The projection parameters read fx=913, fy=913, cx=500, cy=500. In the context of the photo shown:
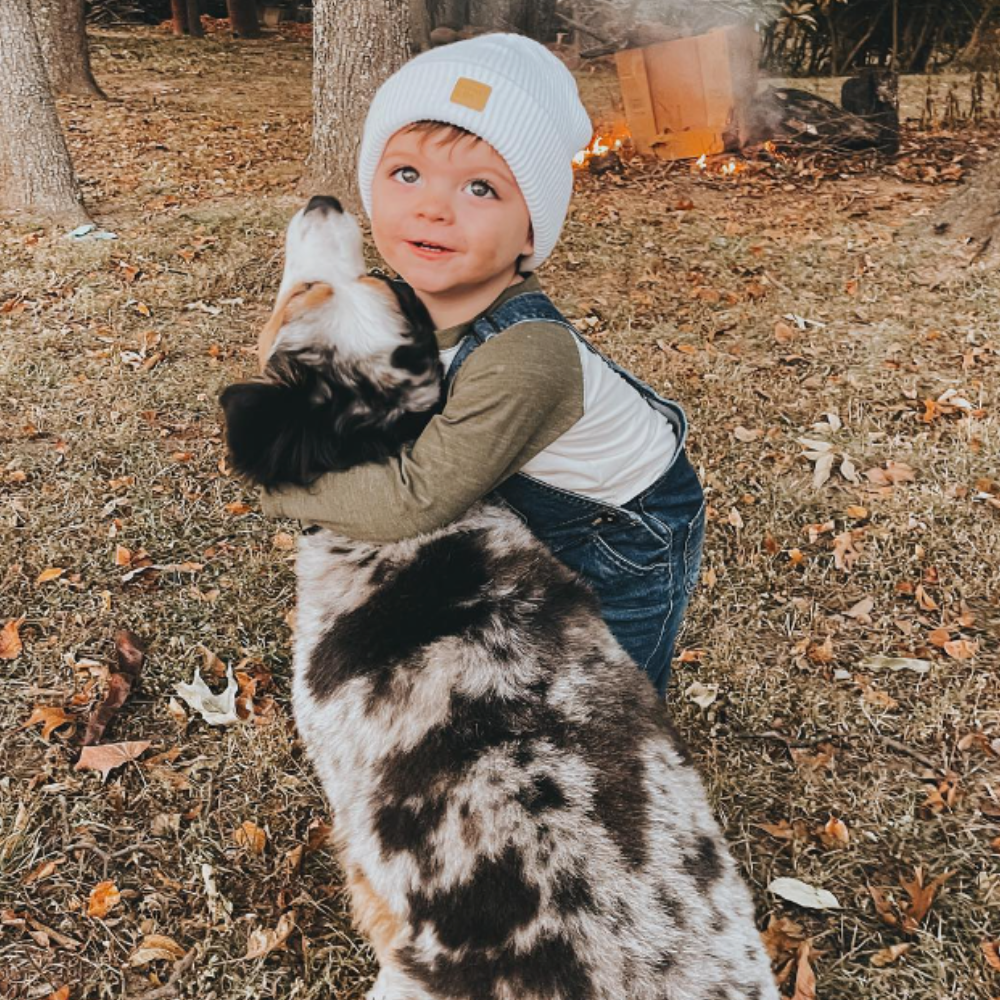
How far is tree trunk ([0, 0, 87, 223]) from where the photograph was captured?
7352 millimetres

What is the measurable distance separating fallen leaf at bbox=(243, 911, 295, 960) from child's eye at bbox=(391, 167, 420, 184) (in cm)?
232

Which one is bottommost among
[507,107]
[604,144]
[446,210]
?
[604,144]

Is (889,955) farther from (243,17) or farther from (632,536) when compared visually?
(243,17)

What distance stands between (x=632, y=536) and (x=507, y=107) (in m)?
1.26

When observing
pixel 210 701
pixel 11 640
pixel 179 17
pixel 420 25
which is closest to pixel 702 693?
pixel 210 701

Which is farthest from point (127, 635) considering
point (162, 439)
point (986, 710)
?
point (986, 710)

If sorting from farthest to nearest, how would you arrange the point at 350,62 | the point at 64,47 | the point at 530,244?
1. the point at 64,47
2. the point at 350,62
3. the point at 530,244

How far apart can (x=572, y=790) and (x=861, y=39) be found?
16149mm

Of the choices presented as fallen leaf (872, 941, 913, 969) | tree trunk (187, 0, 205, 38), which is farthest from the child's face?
tree trunk (187, 0, 205, 38)

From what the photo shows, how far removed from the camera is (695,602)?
4.38 m

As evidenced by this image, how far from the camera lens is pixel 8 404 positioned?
561cm

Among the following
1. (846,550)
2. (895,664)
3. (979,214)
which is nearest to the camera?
(895,664)

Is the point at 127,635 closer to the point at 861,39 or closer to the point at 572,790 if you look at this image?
the point at 572,790

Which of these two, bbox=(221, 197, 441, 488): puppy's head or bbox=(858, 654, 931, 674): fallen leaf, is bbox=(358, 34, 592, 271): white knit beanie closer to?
bbox=(221, 197, 441, 488): puppy's head
